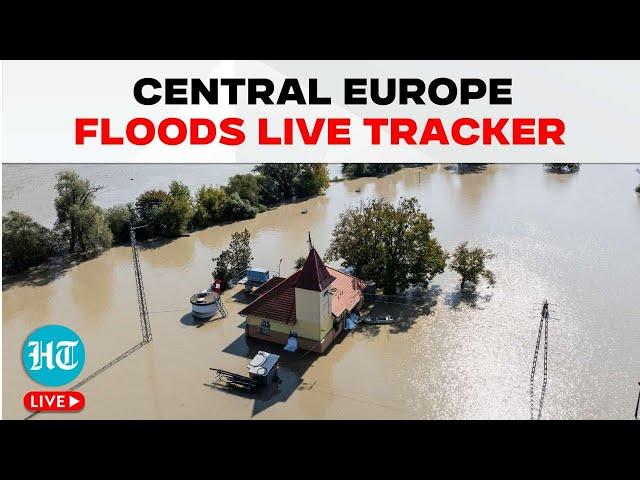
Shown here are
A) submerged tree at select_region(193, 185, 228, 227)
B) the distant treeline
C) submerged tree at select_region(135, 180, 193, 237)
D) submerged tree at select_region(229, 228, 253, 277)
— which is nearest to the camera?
submerged tree at select_region(229, 228, 253, 277)

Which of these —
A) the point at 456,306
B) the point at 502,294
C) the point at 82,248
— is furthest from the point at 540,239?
the point at 82,248

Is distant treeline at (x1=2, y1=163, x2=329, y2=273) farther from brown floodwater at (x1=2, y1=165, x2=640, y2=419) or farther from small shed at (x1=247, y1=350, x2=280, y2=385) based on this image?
small shed at (x1=247, y1=350, x2=280, y2=385)

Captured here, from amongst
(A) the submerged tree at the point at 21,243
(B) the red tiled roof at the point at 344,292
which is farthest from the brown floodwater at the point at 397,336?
(A) the submerged tree at the point at 21,243

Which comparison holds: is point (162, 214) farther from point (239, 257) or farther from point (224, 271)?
point (224, 271)

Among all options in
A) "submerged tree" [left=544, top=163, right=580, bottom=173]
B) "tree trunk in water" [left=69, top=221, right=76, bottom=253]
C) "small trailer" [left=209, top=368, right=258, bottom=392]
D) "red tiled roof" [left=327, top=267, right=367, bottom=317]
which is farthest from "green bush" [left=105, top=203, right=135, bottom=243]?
"submerged tree" [left=544, top=163, right=580, bottom=173]

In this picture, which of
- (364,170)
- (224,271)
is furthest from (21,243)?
(364,170)

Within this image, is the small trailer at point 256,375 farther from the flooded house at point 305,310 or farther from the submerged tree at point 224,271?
the submerged tree at point 224,271

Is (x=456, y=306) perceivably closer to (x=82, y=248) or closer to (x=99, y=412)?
(x=99, y=412)
